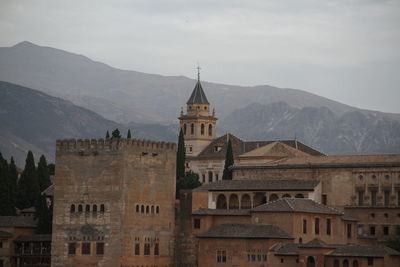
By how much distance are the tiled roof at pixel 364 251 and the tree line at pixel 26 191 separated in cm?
2729

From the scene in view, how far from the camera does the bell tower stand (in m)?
133

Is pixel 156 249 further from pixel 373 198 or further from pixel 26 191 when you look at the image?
pixel 26 191

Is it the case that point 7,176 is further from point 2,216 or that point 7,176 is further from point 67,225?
point 67,225

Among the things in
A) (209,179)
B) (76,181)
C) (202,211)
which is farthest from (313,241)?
(209,179)

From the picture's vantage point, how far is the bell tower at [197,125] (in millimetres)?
133125

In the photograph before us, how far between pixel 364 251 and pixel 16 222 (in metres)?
31.9

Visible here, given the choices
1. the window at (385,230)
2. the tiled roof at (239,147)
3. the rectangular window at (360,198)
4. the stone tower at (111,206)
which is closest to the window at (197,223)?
the stone tower at (111,206)

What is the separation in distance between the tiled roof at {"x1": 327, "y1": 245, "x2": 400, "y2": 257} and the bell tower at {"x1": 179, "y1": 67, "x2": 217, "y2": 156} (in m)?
47.1

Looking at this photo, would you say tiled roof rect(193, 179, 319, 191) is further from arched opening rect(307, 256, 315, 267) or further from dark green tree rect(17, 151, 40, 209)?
dark green tree rect(17, 151, 40, 209)

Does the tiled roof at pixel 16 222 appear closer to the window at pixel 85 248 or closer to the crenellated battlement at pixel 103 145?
the crenellated battlement at pixel 103 145

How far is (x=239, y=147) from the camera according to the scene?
123m

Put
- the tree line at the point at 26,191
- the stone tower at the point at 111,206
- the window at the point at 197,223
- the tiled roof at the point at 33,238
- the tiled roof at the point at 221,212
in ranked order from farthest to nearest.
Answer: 1. the tree line at the point at 26,191
2. the tiled roof at the point at 33,238
3. the window at the point at 197,223
4. the tiled roof at the point at 221,212
5. the stone tower at the point at 111,206

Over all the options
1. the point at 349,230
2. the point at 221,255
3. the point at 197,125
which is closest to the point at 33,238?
the point at 221,255

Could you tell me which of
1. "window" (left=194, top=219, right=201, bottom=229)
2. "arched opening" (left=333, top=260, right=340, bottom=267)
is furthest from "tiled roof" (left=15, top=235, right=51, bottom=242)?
"arched opening" (left=333, top=260, right=340, bottom=267)
